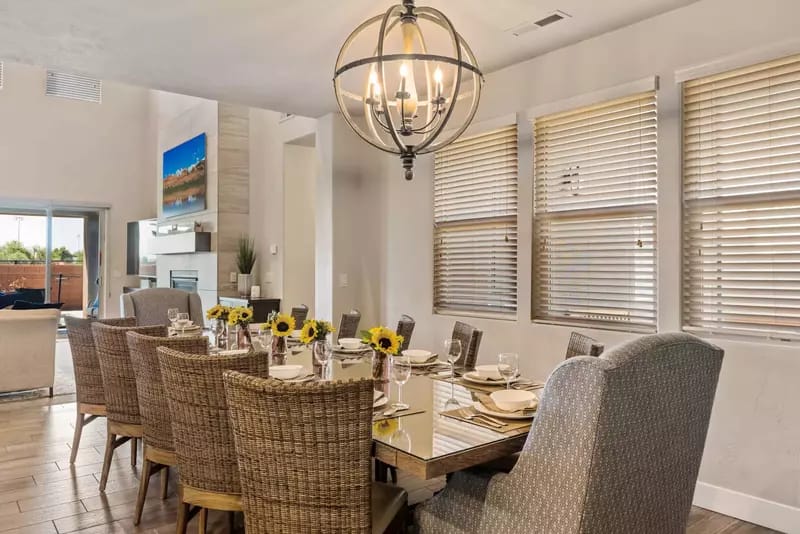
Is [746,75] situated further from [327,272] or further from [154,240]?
[154,240]

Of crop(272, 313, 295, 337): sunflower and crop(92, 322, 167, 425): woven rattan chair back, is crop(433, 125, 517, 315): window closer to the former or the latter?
crop(272, 313, 295, 337): sunflower

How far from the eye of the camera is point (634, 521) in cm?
158

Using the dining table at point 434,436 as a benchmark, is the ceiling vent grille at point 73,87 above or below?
above

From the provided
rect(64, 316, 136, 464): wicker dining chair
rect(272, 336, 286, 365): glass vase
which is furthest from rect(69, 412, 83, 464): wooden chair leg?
rect(272, 336, 286, 365): glass vase

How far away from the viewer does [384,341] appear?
2301 millimetres

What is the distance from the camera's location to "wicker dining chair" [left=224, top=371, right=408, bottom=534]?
1.50 m

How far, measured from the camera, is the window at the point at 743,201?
267cm

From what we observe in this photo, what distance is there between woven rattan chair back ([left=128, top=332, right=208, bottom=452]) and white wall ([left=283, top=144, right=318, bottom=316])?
13.0 ft

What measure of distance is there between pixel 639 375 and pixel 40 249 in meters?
10.9

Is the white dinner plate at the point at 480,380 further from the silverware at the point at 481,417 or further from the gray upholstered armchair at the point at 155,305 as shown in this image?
the gray upholstered armchair at the point at 155,305

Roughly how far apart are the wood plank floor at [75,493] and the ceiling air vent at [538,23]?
2741 millimetres

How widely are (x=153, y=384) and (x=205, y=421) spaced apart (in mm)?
593

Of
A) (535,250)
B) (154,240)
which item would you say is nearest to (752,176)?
(535,250)

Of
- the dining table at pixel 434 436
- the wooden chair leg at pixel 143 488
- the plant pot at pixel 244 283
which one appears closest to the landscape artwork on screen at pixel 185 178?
the plant pot at pixel 244 283
